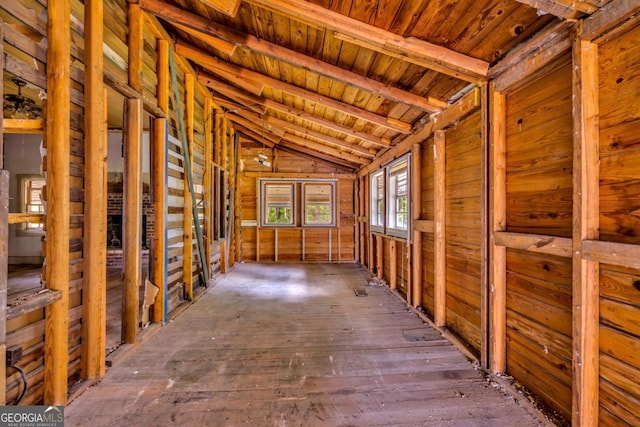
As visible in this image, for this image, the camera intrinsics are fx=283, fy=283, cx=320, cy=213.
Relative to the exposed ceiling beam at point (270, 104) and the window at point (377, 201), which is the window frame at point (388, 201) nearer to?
the window at point (377, 201)

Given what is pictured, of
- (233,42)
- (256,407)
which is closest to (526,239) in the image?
(256,407)

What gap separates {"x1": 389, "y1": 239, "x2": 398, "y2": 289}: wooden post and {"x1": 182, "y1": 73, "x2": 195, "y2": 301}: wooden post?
296 cm

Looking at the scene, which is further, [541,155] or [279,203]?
[279,203]

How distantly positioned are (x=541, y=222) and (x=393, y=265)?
9.61 feet

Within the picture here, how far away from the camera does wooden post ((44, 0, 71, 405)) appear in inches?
65.3

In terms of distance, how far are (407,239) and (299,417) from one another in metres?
2.62

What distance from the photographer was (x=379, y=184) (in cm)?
548

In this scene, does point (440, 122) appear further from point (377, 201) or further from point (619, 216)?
point (377, 201)

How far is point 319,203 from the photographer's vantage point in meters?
7.15

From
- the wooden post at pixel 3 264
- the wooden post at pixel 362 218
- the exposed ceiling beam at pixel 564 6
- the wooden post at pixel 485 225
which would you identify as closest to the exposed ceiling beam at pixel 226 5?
the wooden post at pixel 3 264

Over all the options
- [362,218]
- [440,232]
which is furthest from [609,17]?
[362,218]

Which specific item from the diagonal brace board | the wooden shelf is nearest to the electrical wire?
the wooden shelf

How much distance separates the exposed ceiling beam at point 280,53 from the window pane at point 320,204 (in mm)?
4503

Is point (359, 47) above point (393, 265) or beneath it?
above
